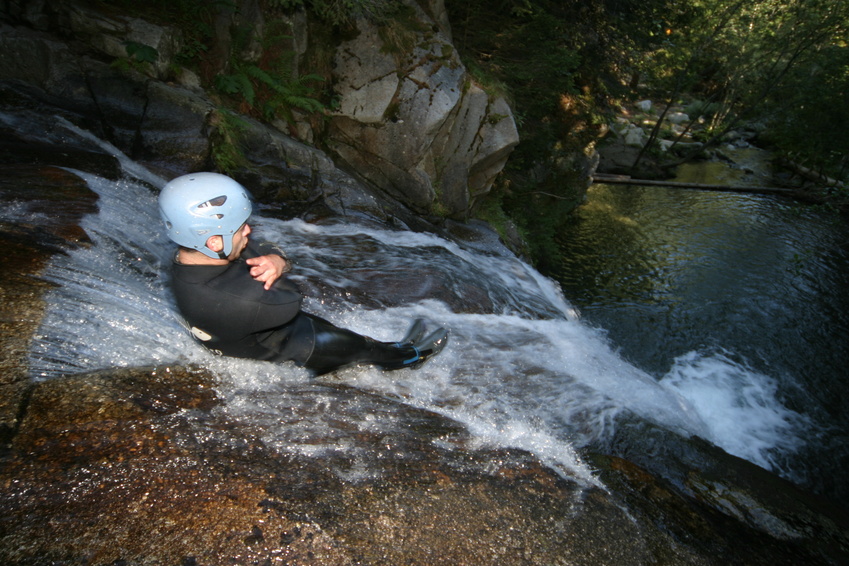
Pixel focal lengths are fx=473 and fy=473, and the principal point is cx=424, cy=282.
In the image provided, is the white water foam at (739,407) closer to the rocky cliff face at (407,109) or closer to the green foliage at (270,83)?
the rocky cliff face at (407,109)

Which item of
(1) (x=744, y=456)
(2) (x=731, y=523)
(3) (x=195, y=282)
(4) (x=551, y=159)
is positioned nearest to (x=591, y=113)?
(4) (x=551, y=159)

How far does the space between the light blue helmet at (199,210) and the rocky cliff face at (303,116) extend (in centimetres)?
440

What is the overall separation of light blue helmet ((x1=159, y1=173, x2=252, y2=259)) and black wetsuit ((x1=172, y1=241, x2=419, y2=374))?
0.54 feet

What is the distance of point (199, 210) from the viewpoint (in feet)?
8.16

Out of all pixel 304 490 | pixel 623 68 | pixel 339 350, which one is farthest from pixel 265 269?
pixel 623 68

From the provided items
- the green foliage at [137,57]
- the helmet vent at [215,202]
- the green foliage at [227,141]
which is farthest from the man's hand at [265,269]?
the green foliage at [137,57]

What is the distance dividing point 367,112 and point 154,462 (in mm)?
7687

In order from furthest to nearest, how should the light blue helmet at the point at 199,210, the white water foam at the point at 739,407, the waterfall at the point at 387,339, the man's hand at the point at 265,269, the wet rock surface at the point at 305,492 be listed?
1. the white water foam at the point at 739,407
2. the waterfall at the point at 387,339
3. the man's hand at the point at 265,269
4. the light blue helmet at the point at 199,210
5. the wet rock surface at the point at 305,492

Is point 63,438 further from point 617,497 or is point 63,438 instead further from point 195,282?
point 617,497

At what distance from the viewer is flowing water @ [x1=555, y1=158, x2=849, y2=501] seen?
6496 millimetres

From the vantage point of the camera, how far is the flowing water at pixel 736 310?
256 inches

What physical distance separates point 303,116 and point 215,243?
260 inches

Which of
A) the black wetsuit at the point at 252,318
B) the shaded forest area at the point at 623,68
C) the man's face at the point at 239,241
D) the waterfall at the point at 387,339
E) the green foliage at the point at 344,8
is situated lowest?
the waterfall at the point at 387,339

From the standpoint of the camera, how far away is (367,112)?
8930 millimetres
